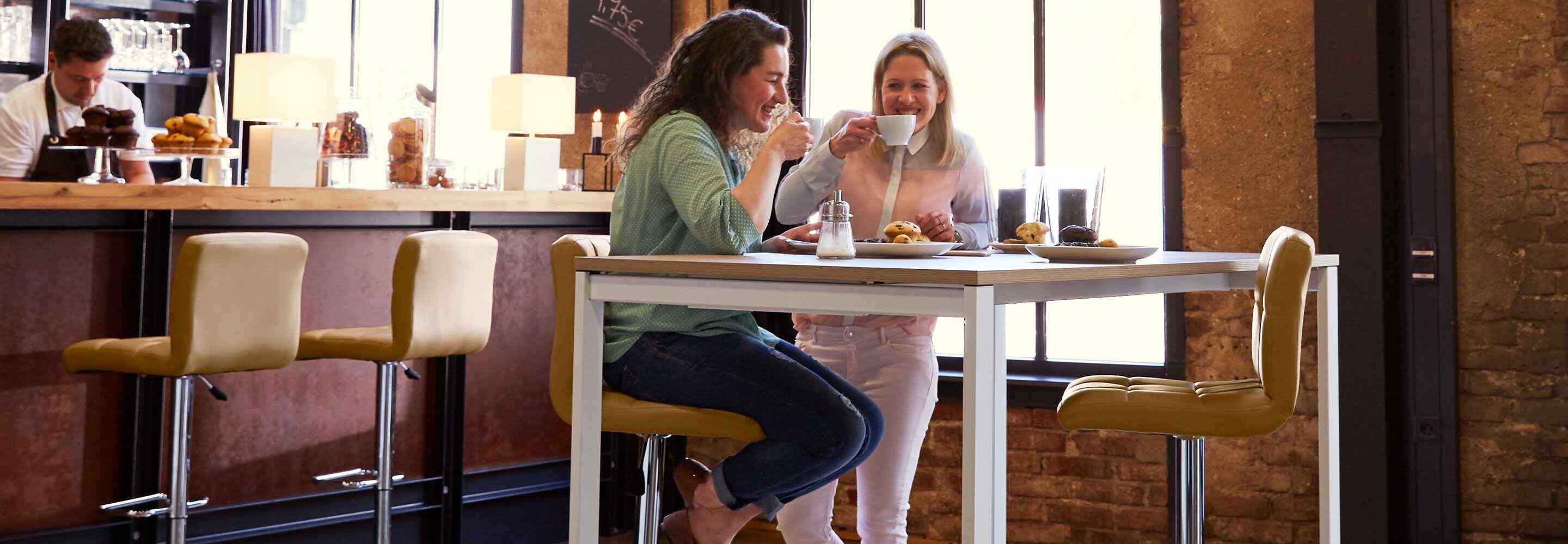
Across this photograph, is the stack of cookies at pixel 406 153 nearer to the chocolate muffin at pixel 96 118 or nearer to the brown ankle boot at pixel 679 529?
the chocolate muffin at pixel 96 118

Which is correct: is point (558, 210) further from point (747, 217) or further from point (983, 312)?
point (983, 312)

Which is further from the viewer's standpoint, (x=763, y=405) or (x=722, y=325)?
(x=722, y=325)

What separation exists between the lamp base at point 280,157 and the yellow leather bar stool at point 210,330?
1002 mm

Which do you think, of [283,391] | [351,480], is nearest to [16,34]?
[283,391]

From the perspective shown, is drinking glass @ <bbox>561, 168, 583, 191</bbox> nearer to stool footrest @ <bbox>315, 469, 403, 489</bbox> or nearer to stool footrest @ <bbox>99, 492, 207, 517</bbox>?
stool footrest @ <bbox>315, 469, 403, 489</bbox>

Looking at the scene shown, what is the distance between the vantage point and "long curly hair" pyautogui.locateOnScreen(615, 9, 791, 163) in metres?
2.79

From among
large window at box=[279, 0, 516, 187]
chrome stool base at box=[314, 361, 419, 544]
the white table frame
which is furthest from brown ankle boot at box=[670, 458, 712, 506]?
large window at box=[279, 0, 516, 187]

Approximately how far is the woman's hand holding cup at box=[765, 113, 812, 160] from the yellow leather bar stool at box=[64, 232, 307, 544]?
137cm

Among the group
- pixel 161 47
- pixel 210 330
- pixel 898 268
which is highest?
pixel 161 47

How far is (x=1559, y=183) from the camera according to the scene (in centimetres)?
369

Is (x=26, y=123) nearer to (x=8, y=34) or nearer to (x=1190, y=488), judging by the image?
(x=8, y=34)

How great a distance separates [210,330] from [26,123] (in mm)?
2718

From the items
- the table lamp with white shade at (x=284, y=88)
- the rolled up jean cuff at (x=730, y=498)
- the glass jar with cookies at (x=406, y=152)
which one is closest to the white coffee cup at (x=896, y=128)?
the rolled up jean cuff at (x=730, y=498)

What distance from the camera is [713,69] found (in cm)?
279
